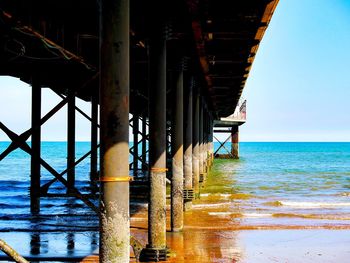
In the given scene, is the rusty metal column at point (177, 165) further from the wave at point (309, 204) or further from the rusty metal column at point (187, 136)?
the wave at point (309, 204)

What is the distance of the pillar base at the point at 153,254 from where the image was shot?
7.80 metres

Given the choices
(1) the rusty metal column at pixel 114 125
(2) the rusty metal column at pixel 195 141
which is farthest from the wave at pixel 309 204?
(1) the rusty metal column at pixel 114 125

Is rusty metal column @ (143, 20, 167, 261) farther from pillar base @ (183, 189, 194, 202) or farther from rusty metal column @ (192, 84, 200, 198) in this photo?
rusty metal column @ (192, 84, 200, 198)

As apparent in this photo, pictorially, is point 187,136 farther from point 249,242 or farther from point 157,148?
point 157,148

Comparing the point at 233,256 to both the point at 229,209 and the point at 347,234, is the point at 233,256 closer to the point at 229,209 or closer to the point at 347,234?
the point at 347,234

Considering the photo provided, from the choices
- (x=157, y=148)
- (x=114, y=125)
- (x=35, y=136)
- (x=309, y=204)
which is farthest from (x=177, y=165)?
(x=309, y=204)

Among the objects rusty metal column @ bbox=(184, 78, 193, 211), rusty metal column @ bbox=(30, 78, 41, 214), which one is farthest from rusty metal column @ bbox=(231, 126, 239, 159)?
rusty metal column @ bbox=(30, 78, 41, 214)

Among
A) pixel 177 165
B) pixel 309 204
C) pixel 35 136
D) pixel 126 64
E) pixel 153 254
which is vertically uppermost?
pixel 126 64

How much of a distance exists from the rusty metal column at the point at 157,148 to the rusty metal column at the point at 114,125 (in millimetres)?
3126

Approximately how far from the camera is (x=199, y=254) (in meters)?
8.62

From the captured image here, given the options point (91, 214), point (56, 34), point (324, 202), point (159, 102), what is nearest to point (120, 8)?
point (159, 102)

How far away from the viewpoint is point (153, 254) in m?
7.80

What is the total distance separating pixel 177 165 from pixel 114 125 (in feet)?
18.8

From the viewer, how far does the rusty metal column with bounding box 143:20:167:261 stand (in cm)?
779
